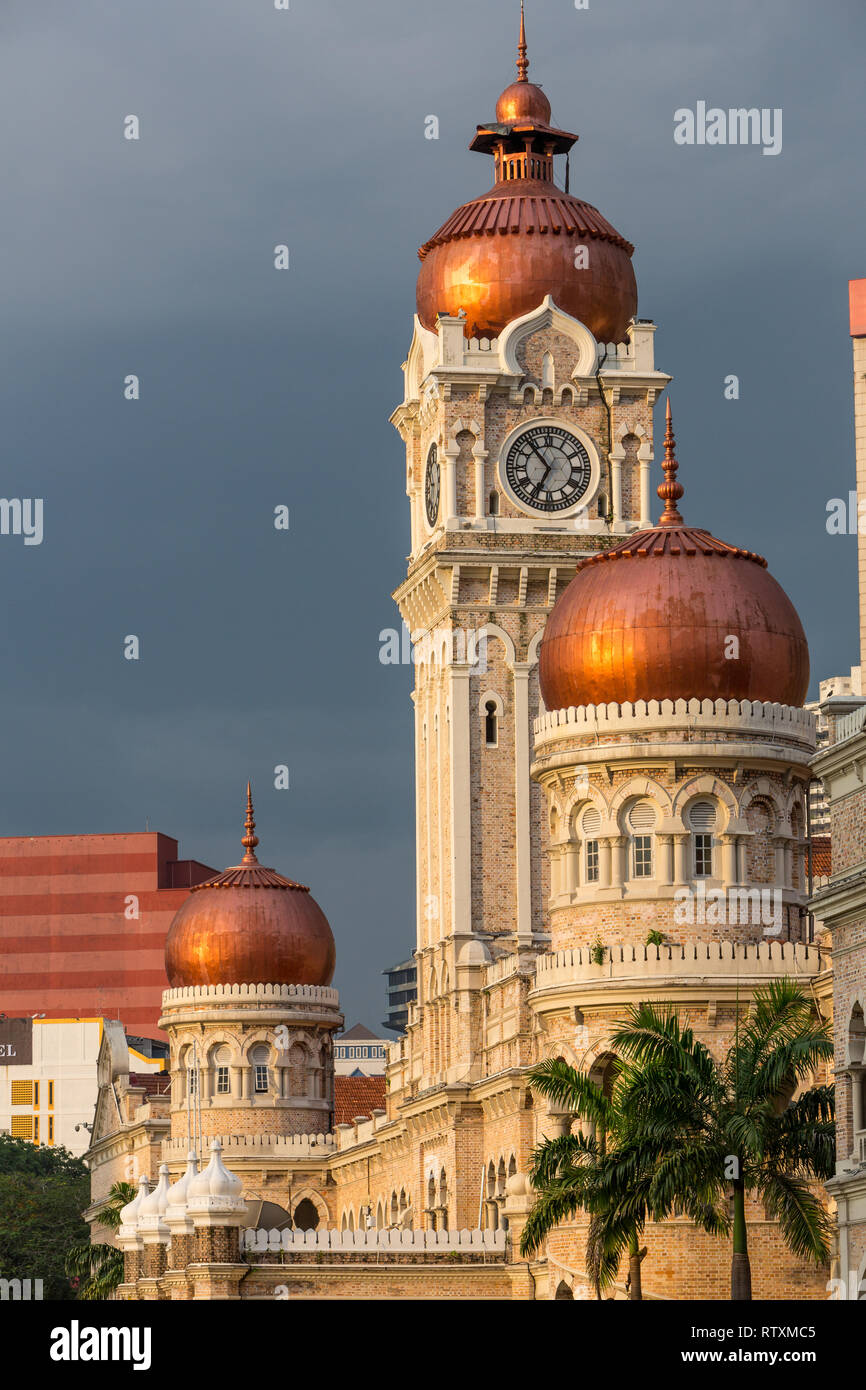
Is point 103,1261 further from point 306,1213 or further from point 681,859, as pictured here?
point 681,859

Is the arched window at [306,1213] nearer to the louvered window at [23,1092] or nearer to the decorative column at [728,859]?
the decorative column at [728,859]

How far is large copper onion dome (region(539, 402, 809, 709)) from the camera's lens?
60.2 meters

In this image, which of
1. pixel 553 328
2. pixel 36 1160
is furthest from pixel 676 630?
pixel 36 1160

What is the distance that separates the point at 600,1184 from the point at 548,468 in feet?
106

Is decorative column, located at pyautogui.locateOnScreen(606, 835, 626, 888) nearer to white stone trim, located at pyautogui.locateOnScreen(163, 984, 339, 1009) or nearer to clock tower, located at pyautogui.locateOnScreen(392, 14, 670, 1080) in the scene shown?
clock tower, located at pyautogui.locateOnScreen(392, 14, 670, 1080)

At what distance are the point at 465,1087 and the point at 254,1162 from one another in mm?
24827

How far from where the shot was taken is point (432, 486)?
8000cm

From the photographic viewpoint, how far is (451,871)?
77062 millimetres

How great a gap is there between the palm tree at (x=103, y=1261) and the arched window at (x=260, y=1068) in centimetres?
539

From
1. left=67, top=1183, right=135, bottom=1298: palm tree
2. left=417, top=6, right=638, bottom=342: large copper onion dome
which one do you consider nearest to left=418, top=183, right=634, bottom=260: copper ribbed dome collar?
left=417, top=6, right=638, bottom=342: large copper onion dome

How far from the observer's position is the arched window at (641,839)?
59.9m

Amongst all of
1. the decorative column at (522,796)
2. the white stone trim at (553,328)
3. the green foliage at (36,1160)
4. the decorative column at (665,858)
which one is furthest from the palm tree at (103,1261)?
the decorative column at (665,858)
